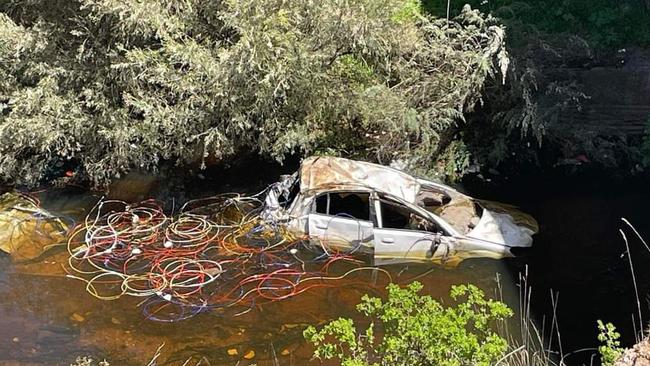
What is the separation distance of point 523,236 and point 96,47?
7.63 metres

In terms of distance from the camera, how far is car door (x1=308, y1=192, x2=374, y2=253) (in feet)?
32.3

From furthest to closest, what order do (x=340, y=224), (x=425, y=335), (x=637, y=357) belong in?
(x=340, y=224) → (x=425, y=335) → (x=637, y=357)

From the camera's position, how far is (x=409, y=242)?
9.67m

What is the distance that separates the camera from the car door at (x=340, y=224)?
32.3 ft

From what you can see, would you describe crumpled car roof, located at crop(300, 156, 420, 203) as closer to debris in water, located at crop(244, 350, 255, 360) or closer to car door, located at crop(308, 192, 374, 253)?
car door, located at crop(308, 192, 374, 253)

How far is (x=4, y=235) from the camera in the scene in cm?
1033

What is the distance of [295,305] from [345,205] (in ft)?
6.60

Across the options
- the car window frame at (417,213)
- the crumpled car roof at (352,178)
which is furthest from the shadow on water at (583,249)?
the crumpled car roof at (352,178)

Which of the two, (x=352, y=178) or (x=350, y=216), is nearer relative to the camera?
(x=350, y=216)

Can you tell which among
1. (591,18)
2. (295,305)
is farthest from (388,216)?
(591,18)

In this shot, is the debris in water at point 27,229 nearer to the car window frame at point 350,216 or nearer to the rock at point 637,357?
the car window frame at point 350,216

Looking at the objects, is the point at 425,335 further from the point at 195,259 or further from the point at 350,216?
the point at 195,259

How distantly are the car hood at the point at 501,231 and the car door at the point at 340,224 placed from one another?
1559mm

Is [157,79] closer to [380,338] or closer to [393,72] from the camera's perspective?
[393,72]
